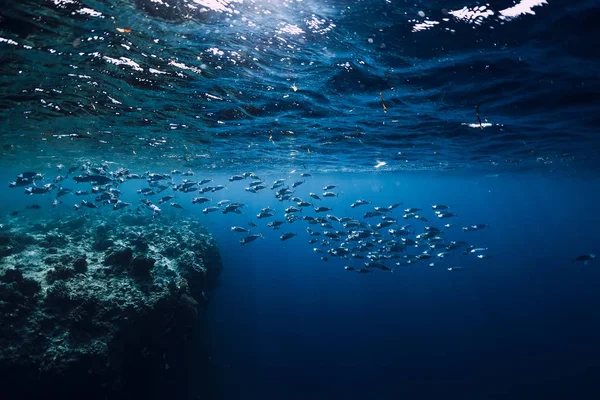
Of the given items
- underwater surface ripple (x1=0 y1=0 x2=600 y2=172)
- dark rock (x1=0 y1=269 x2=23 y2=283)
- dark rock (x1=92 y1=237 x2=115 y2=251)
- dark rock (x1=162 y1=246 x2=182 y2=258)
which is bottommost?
dark rock (x1=162 y1=246 x2=182 y2=258)

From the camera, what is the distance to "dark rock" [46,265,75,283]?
11.6m

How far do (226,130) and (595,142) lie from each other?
25.1m

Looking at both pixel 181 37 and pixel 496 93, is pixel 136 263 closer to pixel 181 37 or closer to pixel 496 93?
pixel 181 37

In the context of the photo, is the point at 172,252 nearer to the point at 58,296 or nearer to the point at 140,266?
the point at 140,266

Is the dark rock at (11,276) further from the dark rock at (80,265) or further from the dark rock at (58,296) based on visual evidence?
the dark rock at (80,265)

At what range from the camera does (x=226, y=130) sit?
17375 millimetres

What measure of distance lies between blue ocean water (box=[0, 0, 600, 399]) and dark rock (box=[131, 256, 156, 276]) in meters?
6.24

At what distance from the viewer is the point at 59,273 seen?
11.8 metres

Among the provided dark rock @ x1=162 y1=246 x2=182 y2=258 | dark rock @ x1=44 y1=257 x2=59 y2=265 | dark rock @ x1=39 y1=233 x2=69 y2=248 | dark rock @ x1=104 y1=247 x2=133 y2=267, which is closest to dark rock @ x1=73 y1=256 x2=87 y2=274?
dark rock @ x1=104 y1=247 x2=133 y2=267

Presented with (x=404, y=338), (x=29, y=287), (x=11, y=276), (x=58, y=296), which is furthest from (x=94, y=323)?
(x=404, y=338)

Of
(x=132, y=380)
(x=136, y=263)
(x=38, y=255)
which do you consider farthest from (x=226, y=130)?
(x=132, y=380)

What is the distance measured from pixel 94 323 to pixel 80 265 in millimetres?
3792

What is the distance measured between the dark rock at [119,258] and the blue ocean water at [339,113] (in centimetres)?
658

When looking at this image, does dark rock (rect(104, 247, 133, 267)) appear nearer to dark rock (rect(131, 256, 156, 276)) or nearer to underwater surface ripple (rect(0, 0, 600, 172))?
dark rock (rect(131, 256, 156, 276))
